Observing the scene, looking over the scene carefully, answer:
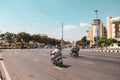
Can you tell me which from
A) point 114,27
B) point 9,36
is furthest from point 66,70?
point 9,36

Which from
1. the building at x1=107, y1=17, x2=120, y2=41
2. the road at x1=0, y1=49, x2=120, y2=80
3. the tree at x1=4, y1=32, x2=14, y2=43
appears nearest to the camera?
the road at x1=0, y1=49, x2=120, y2=80

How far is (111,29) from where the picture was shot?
448 ft

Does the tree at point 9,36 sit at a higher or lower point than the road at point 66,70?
higher

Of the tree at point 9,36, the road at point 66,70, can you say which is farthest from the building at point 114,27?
the road at point 66,70

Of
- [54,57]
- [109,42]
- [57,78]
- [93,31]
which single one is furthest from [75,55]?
[93,31]

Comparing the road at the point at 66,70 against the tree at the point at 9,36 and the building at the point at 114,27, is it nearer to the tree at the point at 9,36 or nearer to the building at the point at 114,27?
the building at the point at 114,27

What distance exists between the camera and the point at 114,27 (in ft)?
430

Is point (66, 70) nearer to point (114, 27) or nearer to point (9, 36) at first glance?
point (114, 27)

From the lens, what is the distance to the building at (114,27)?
129125mm

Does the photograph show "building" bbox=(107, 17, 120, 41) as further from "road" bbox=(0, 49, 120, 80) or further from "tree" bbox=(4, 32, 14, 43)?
"road" bbox=(0, 49, 120, 80)

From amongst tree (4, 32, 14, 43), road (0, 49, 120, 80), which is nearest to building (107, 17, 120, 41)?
tree (4, 32, 14, 43)

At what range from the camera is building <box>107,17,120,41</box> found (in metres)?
129

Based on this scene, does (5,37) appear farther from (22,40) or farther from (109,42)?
(109,42)

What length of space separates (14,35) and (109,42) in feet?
178
